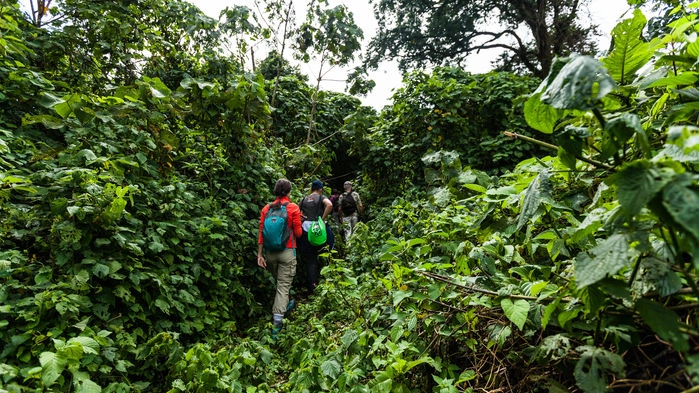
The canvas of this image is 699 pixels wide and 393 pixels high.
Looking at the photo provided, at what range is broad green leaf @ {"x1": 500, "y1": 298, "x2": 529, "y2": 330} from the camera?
128 cm

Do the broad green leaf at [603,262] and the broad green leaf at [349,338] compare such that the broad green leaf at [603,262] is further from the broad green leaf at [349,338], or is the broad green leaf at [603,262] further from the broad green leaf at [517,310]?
the broad green leaf at [349,338]

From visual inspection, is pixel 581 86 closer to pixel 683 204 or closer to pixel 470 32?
pixel 683 204

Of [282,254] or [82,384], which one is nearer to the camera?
[82,384]

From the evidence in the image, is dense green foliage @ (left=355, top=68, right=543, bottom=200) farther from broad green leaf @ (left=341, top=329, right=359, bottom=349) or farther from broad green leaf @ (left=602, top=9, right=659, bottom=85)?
broad green leaf @ (left=602, top=9, right=659, bottom=85)

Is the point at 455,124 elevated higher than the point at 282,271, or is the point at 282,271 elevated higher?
the point at 455,124

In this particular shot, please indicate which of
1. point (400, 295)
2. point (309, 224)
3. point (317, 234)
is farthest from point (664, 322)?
point (309, 224)

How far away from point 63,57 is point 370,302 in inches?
191

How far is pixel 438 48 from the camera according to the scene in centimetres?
1369

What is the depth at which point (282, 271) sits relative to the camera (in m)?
4.23

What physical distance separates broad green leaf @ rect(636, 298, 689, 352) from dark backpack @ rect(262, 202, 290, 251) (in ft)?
11.7

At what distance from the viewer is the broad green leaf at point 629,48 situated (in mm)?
1140

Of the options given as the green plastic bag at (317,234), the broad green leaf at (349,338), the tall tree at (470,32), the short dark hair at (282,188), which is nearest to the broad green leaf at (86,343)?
the broad green leaf at (349,338)

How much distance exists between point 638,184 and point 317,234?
4376 millimetres

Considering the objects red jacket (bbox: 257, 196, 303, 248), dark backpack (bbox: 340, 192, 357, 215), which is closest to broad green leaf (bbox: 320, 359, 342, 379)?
red jacket (bbox: 257, 196, 303, 248)
